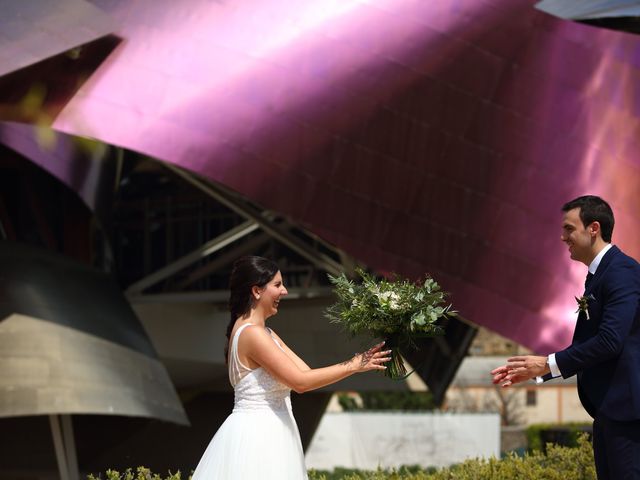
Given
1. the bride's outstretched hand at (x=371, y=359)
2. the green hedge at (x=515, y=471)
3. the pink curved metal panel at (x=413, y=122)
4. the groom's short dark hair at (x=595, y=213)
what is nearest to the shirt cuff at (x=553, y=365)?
the groom's short dark hair at (x=595, y=213)

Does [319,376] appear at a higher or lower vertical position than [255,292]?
lower

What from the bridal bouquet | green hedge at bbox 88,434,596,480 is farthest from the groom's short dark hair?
green hedge at bbox 88,434,596,480

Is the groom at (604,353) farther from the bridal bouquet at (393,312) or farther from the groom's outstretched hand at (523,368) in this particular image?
the bridal bouquet at (393,312)

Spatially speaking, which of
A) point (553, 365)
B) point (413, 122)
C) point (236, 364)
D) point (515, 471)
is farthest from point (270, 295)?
point (413, 122)

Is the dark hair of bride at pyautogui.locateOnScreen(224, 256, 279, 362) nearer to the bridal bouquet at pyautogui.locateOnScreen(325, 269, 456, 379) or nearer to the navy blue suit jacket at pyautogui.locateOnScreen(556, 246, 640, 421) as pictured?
the bridal bouquet at pyautogui.locateOnScreen(325, 269, 456, 379)

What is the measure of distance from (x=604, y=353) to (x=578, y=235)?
1.51ft

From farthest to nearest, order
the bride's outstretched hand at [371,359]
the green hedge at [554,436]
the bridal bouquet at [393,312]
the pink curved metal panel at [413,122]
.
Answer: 1. the green hedge at [554,436]
2. the pink curved metal panel at [413,122]
3. the bridal bouquet at [393,312]
4. the bride's outstretched hand at [371,359]

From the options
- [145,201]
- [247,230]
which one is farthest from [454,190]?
[145,201]

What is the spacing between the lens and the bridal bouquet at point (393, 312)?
4320 millimetres

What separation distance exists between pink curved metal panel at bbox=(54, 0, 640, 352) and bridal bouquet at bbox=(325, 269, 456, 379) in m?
7.45

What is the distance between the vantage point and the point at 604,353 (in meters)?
3.98

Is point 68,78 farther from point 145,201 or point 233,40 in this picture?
point 145,201

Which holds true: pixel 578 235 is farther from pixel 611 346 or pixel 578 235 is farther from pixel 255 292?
pixel 255 292

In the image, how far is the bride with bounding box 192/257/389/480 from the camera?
4246 millimetres
